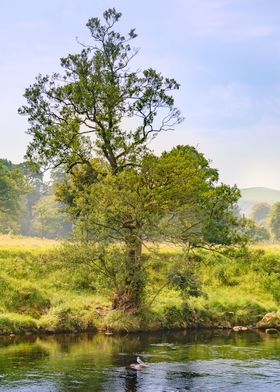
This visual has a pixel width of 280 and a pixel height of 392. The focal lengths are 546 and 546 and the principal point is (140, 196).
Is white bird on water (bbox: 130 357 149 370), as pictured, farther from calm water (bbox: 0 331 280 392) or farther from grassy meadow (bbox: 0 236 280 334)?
grassy meadow (bbox: 0 236 280 334)

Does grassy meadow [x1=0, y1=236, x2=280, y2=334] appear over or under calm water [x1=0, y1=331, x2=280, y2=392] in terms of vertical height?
over

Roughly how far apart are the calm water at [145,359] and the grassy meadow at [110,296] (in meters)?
2.12

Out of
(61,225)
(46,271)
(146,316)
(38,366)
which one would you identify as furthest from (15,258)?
(61,225)

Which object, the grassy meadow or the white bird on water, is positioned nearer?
the white bird on water

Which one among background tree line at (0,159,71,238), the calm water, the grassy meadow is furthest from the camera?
background tree line at (0,159,71,238)

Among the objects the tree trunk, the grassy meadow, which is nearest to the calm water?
the grassy meadow

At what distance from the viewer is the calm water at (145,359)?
24.3 meters

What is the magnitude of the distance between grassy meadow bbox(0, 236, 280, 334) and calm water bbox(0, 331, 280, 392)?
2125mm

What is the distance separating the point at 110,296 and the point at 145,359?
13.1 m

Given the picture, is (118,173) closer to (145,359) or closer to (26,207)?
(145,359)

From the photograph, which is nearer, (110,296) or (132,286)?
(132,286)

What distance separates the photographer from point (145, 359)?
3023 centimetres

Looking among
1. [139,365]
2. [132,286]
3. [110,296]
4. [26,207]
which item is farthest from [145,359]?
[26,207]

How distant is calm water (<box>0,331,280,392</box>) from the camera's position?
24.3 metres
